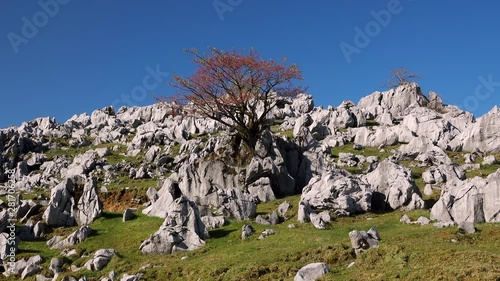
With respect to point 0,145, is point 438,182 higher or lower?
lower

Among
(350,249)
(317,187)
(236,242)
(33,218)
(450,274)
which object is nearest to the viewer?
(450,274)

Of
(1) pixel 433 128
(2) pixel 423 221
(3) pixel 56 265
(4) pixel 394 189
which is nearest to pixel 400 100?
(1) pixel 433 128

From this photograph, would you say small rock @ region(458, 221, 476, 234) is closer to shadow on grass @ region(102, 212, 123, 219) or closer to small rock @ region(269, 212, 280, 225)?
small rock @ region(269, 212, 280, 225)

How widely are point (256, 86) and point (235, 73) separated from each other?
335 cm

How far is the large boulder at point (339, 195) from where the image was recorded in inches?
1518

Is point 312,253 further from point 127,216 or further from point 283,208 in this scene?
point 127,216

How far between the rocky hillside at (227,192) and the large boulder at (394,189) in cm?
11

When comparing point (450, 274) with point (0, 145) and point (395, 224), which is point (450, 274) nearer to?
point (395, 224)

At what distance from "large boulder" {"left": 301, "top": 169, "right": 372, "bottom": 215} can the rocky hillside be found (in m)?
0.11

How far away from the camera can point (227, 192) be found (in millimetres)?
43594

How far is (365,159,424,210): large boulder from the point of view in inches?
1537

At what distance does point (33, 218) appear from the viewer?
146 ft

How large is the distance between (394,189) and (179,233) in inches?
799

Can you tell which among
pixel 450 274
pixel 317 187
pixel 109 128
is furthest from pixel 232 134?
pixel 109 128
